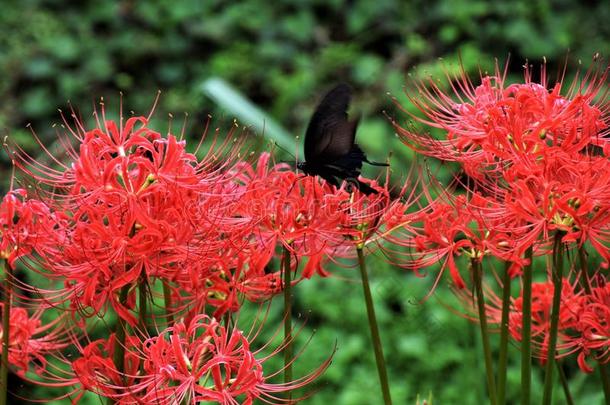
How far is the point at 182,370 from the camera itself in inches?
56.2

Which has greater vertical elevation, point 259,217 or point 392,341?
point 259,217

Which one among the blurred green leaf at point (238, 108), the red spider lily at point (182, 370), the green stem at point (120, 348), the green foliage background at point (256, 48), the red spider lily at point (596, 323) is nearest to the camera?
the red spider lily at point (182, 370)

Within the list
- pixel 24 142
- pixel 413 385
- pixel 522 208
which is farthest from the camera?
pixel 24 142

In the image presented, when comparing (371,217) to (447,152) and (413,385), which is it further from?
(413,385)

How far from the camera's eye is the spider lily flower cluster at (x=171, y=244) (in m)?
1.47

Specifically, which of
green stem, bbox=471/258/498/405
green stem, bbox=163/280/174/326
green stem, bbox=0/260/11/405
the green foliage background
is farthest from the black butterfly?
the green foliage background

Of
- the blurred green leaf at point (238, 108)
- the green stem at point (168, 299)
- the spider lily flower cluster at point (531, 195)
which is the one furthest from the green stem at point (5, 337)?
the blurred green leaf at point (238, 108)

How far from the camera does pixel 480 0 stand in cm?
487

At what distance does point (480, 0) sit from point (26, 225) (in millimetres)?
3653

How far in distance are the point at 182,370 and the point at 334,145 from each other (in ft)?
1.83

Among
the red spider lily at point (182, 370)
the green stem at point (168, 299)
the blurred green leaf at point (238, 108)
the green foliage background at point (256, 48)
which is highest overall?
the green foliage background at point (256, 48)

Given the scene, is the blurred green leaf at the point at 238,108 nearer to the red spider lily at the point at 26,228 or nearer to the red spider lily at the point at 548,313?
the red spider lily at the point at 548,313

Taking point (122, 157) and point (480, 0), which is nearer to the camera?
point (122, 157)

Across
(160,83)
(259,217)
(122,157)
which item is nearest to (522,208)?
(259,217)
